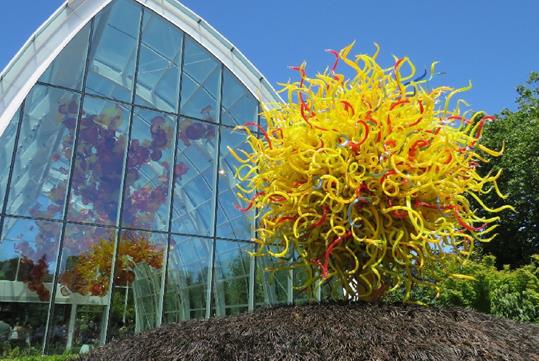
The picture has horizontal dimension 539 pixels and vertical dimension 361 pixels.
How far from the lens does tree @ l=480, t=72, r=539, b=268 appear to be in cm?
1691

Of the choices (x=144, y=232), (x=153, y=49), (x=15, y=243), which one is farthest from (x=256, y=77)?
(x=15, y=243)

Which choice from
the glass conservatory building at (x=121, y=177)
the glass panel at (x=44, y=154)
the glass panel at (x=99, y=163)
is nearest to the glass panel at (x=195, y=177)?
the glass conservatory building at (x=121, y=177)

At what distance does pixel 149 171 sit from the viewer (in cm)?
1089

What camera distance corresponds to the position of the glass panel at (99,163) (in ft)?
32.9

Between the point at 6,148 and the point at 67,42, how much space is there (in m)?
2.40

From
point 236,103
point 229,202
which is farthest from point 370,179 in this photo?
point 236,103

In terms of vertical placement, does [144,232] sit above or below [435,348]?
above

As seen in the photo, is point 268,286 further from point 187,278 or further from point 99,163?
point 99,163

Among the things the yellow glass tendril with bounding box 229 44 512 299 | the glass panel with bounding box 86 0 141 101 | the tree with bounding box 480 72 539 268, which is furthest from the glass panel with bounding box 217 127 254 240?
the tree with bounding box 480 72 539 268

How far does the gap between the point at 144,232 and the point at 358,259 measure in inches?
248

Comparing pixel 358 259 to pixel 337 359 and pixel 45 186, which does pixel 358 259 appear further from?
pixel 45 186

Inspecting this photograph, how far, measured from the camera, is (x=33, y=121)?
10.1 meters

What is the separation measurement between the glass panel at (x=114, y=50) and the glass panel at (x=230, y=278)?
356 cm

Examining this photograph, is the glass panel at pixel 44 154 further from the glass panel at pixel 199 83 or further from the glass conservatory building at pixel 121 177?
the glass panel at pixel 199 83
